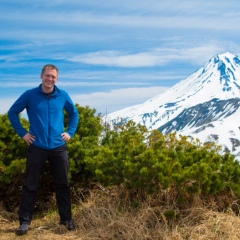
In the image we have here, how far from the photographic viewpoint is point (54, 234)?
22.0ft

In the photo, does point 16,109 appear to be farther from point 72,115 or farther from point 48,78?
point 72,115

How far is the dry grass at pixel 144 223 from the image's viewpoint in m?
6.22

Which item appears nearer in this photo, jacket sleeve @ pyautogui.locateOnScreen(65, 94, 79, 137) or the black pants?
the black pants

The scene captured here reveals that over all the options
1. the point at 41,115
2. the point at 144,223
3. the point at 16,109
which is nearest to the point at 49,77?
the point at 41,115

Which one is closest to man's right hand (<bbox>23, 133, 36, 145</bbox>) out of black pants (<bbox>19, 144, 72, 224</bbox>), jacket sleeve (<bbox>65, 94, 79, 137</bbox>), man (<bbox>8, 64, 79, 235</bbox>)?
man (<bbox>8, 64, 79, 235</bbox>)

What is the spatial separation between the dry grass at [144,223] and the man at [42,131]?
59 centimetres

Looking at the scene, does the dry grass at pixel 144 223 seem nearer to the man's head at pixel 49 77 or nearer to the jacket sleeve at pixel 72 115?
the jacket sleeve at pixel 72 115

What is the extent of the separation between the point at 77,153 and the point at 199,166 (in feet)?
8.32

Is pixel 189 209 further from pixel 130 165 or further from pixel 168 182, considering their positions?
pixel 130 165

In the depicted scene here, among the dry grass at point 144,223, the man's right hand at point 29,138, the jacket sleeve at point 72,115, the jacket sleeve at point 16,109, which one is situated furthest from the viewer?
the jacket sleeve at point 72,115

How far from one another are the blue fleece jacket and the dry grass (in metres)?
1.41

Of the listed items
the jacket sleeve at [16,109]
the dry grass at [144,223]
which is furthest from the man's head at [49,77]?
the dry grass at [144,223]

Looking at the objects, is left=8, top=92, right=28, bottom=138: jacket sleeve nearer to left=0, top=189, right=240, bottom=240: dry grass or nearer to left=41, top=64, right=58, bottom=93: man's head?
left=41, top=64, right=58, bottom=93: man's head

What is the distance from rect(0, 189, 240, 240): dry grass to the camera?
20.4 feet
